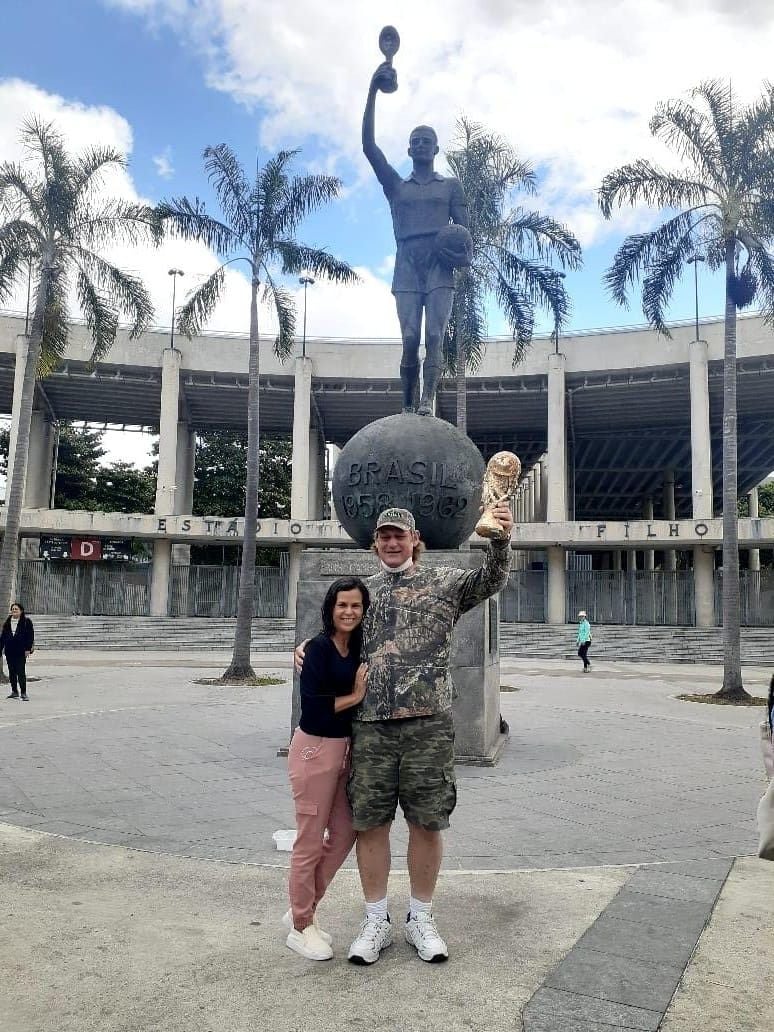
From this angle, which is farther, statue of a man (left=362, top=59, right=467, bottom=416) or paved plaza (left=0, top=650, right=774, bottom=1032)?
statue of a man (left=362, top=59, right=467, bottom=416)

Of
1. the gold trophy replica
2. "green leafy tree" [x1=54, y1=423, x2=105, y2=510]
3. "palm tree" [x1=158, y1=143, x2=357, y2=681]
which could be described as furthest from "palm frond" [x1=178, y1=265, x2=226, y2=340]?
"green leafy tree" [x1=54, y1=423, x2=105, y2=510]

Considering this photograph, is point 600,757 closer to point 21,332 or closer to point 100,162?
point 100,162

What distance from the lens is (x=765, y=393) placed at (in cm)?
3200

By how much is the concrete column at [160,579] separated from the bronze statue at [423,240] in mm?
25980

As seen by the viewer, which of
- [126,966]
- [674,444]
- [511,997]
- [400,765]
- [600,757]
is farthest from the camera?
[674,444]

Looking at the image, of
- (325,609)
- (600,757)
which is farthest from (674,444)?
(325,609)

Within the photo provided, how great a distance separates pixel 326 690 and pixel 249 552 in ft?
47.5

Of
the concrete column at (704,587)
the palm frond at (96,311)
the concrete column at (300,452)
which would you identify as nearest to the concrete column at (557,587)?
the concrete column at (704,587)

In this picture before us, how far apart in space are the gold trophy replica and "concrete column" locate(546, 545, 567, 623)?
28153 mm

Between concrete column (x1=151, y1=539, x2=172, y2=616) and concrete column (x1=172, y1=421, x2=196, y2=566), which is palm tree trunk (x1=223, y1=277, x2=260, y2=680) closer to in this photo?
concrete column (x1=151, y1=539, x2=172, y2=616)

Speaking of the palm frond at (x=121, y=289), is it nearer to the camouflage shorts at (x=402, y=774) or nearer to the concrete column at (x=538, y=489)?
the camouflage shorts at (x=402, y=774)

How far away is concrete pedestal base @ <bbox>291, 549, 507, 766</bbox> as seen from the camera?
21.1 ft

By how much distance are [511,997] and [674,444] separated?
39.0 m

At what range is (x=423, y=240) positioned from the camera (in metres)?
7.66
